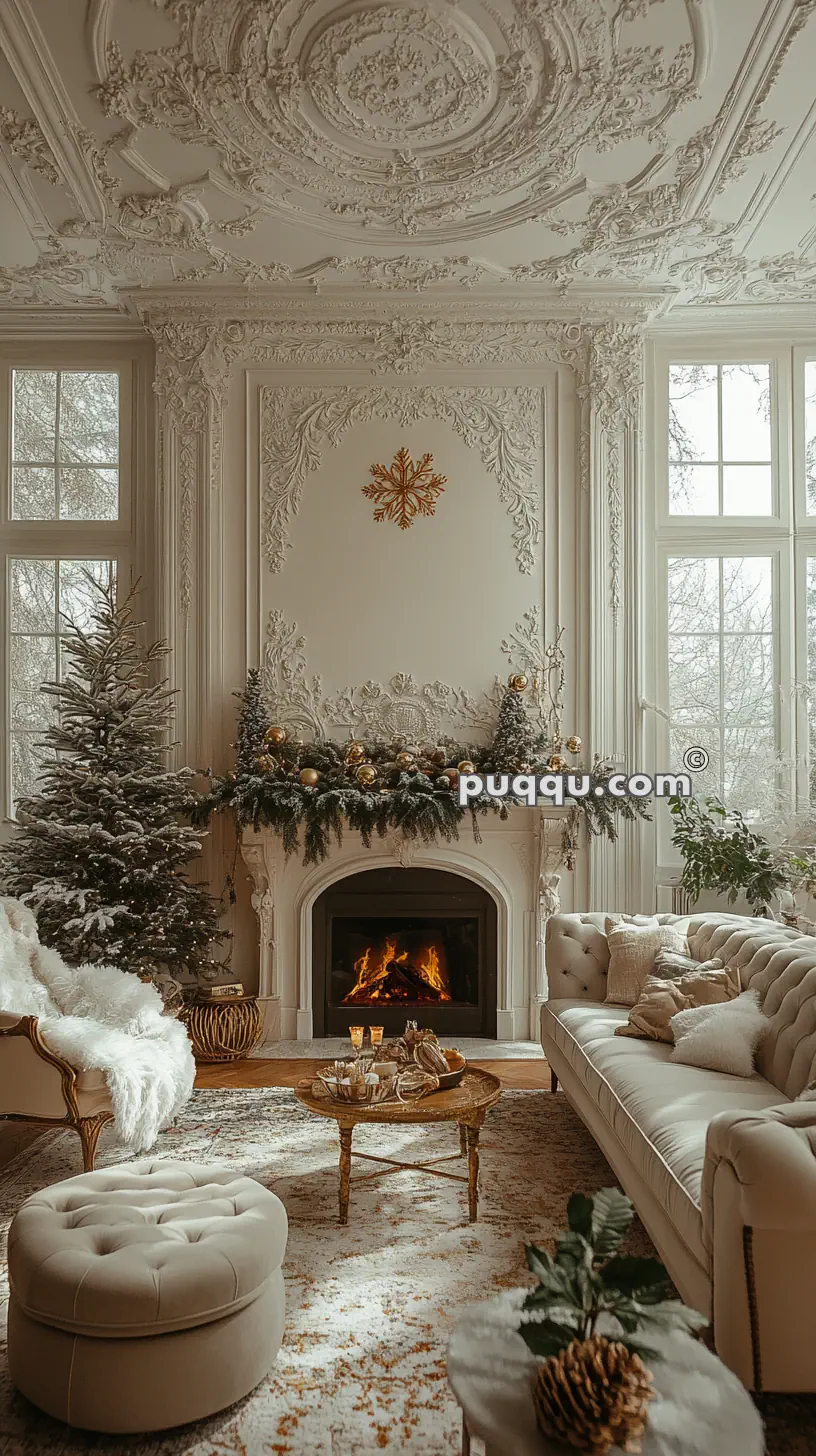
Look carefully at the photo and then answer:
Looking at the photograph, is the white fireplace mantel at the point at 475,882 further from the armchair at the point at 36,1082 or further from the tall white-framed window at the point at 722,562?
the armchair at the point at 36,1082

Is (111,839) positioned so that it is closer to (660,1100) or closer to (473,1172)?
(473,1172)

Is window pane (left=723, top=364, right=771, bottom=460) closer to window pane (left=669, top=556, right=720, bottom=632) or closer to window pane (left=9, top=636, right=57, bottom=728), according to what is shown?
window pane (left=669, top=556, right=720, bottom=632)

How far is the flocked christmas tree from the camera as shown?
17.3 feet

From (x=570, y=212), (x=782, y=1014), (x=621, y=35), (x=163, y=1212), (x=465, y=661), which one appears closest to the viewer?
(x=163, y=1212)

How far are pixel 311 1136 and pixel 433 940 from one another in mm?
2080

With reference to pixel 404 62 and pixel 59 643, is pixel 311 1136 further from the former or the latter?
pixel 404 62

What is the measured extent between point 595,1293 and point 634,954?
2.87 metres

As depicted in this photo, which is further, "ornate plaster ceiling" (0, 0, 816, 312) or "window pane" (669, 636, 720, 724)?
"window pane" (669, 636, 720, 724)

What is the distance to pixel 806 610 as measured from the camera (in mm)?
6359

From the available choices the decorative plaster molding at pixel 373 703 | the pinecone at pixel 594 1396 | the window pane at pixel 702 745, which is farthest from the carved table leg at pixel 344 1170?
the window pane at pixel 702 745

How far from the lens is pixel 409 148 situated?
460 centimetres

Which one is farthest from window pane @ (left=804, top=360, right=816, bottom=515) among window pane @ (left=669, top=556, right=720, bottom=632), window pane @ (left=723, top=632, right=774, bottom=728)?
window pane @ (left=723, top=632, right=774, bottom=728)

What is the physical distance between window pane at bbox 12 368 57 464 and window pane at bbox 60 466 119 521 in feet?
0.60

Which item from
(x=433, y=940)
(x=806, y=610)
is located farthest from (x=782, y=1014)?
(x=806, y=610)
